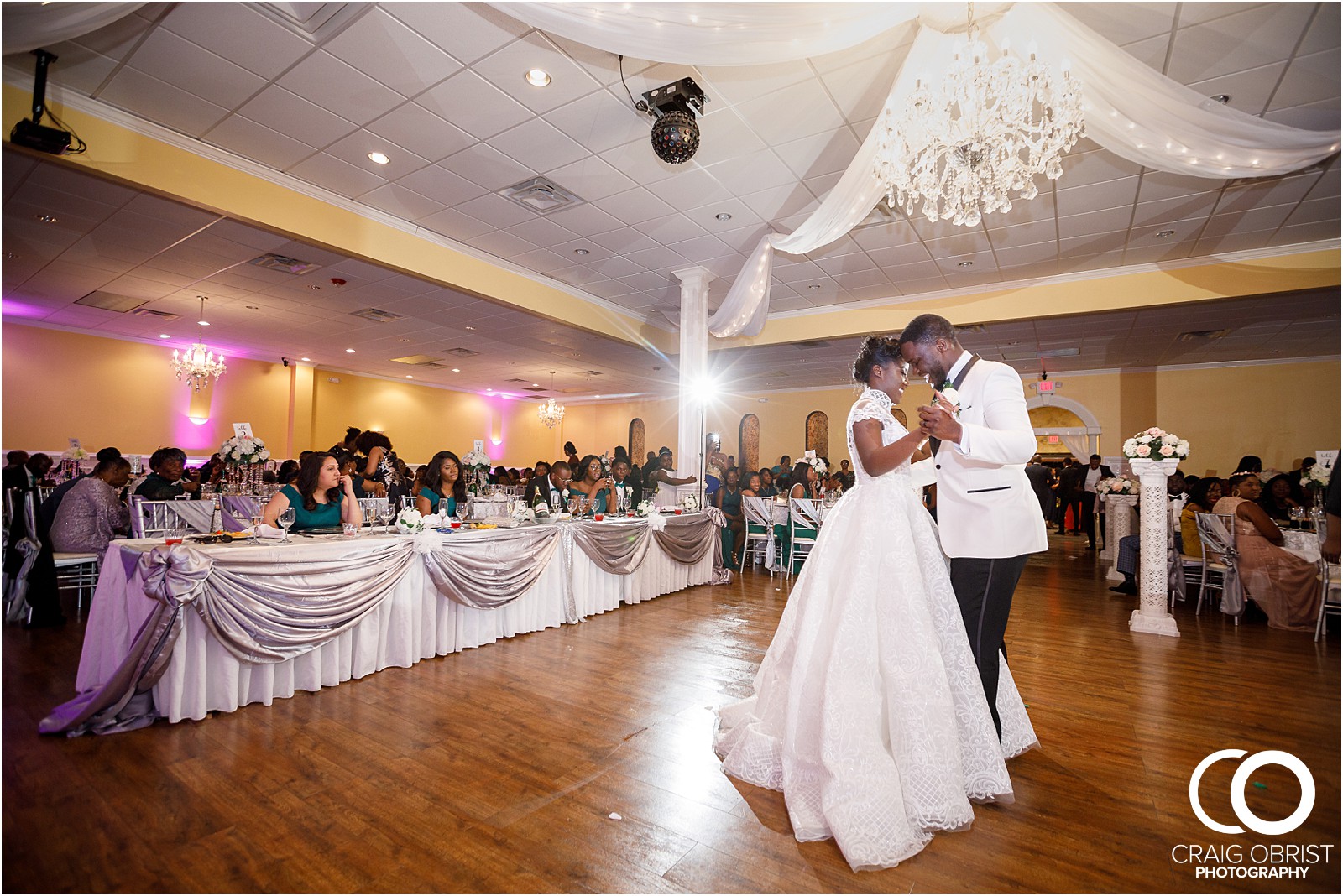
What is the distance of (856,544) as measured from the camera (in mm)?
2377

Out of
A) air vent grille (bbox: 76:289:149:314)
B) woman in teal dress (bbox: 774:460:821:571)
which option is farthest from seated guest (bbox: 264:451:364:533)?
air vent grille (bbox: 76:289:149:314)

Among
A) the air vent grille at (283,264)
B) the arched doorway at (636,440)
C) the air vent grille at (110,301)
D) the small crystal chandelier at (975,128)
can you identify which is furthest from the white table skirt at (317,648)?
the arched doorway at (636,440)

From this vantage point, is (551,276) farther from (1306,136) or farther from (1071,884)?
(1071,884)

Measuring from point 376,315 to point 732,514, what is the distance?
5.57 m

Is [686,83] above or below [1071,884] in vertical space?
above

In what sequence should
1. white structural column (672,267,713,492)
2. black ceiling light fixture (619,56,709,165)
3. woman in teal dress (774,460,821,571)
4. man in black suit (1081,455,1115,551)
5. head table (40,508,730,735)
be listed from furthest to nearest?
1. man in black suit (1081,455,1115,551)
2. woman in teal dress (774,460,821,571)
3. white structural column (672,267,713,492)
4. black ceiling light fixture (619,56,709,165)
5. head table (40,508,730,735)

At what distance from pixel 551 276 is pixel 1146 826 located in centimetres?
710

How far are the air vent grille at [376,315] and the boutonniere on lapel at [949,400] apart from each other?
7807 millimetres

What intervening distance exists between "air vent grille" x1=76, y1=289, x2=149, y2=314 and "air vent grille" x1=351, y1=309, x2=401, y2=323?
2.57 metres

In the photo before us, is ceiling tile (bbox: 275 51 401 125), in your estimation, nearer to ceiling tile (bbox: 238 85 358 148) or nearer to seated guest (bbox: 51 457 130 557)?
ceiling tile (bbox: 238 85 358 148)

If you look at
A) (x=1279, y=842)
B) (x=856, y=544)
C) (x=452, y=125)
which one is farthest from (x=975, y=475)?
(x=452, y=125)

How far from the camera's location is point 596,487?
6.29 metres

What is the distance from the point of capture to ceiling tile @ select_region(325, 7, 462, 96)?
333 centimetres
